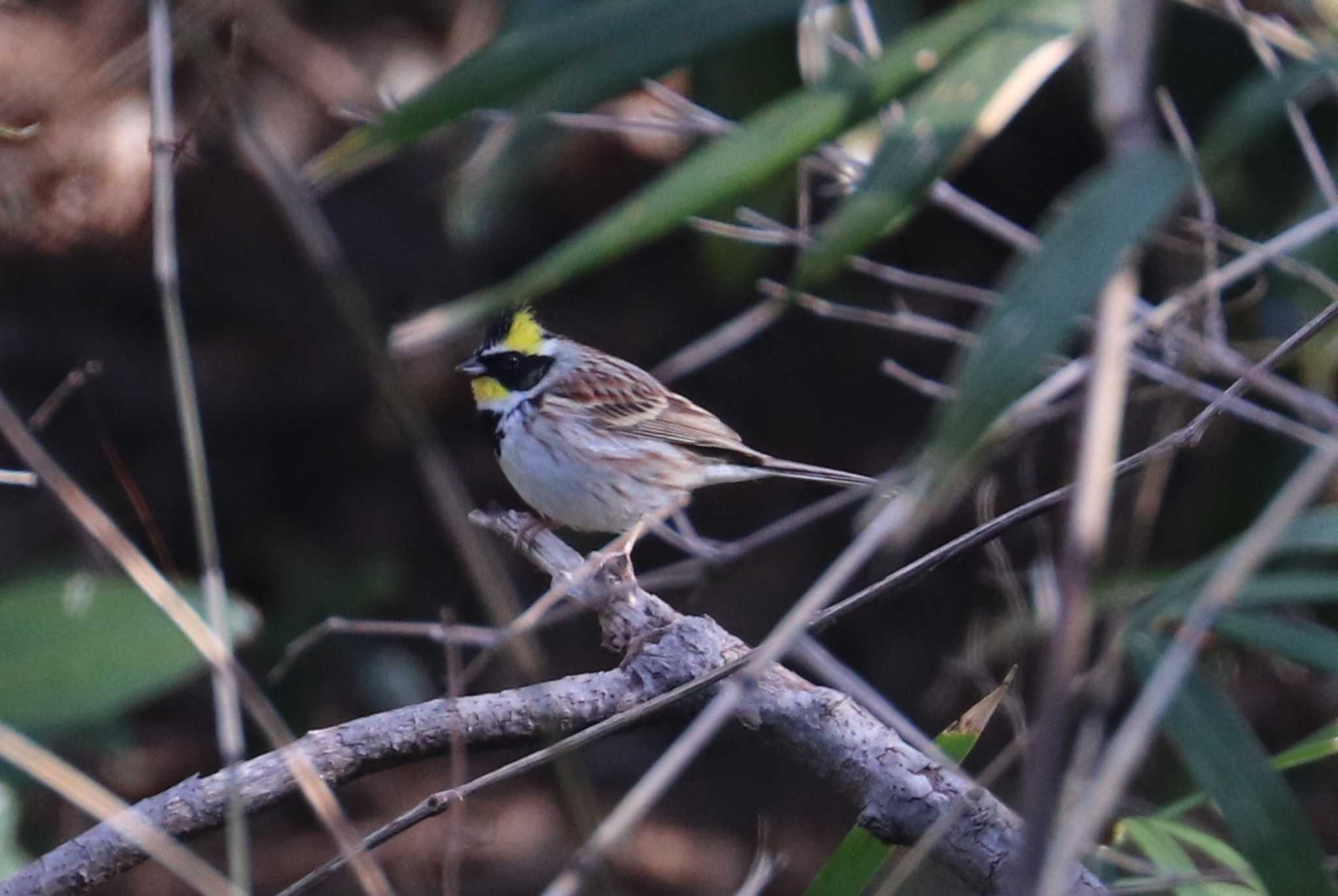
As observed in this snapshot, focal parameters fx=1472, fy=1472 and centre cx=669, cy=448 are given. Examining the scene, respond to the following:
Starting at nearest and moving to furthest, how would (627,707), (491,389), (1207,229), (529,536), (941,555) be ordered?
1. (941,555)
2. (627,707)
3. (1207,229)
4. (529,536)
5. (491,389)

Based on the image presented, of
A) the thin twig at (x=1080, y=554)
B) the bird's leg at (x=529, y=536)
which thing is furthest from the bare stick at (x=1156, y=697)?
the bird's leg at (x=529, y=536)

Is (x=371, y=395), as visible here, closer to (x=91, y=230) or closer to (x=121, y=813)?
(x=91, y=230)

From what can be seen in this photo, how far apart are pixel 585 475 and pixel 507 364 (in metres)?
0.35

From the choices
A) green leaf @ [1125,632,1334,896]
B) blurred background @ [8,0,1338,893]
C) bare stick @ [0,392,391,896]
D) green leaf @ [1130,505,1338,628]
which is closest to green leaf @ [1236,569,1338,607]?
green leaf @ [1130,505,1338,628]

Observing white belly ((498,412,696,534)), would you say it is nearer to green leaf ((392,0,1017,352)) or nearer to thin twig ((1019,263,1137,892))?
green leaf ((392,0,1017,352))

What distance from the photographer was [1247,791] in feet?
3.78

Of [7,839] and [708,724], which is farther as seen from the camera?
[7,839]

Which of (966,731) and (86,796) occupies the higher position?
(86,796)

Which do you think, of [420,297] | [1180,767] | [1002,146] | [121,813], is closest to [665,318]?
[420,297]

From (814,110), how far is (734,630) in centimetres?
389

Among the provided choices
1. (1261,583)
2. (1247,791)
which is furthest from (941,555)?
(1247,791)

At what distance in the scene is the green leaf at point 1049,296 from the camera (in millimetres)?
857

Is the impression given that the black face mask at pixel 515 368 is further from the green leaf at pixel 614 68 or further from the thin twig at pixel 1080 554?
the thin twig at pixel 1080 554

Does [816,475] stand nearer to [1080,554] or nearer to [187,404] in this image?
[187,404]
